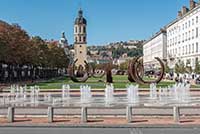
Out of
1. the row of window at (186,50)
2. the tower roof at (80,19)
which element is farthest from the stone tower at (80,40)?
the row of window at (186,50)

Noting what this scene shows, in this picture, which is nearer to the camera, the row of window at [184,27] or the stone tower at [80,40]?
the row of window at [184,27]

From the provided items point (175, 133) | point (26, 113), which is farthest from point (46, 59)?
point (175, 133)

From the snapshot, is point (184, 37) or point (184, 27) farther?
point (184, 27)

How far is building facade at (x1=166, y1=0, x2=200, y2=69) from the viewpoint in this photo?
100 metres

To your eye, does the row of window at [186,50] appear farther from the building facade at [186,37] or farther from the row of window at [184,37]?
the row of window at [184,37]

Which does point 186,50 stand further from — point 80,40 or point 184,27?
point 80,40

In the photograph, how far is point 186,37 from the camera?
11138cm

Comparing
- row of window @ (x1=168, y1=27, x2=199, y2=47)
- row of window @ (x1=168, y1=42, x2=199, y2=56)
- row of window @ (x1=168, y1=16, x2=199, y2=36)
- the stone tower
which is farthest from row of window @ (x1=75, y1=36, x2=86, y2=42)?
row of window @ (x1=168, y1=42, x2=199, y2=56)

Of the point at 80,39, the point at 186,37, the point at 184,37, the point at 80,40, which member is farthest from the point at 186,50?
the point at 80,40

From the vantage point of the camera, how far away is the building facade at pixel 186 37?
Answer: 330 ft

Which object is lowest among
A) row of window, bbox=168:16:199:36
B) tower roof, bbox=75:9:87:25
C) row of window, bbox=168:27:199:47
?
row of window, bbox=168:27:199:47

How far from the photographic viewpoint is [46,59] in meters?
103

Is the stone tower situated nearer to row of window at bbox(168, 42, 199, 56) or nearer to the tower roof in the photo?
the tower roof

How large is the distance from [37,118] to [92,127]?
145 inches
